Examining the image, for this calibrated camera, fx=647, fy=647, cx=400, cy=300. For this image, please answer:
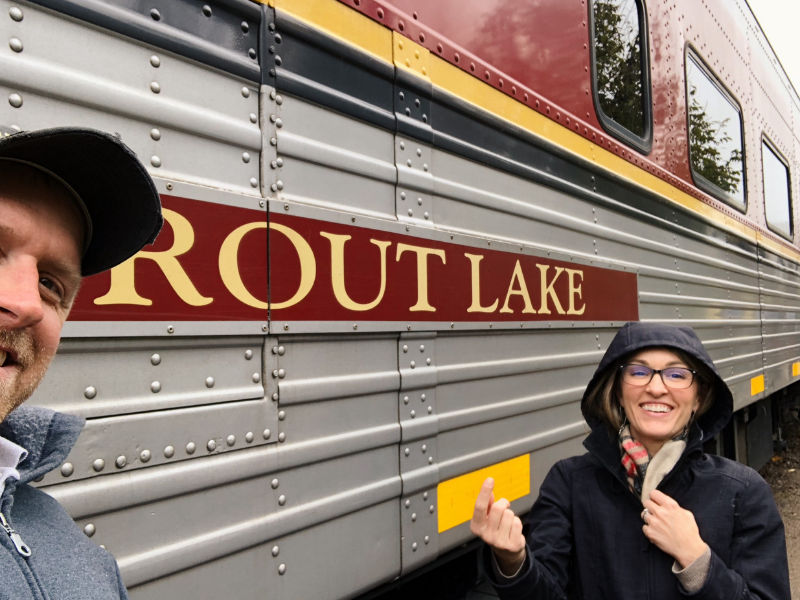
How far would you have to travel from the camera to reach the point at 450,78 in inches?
72.9

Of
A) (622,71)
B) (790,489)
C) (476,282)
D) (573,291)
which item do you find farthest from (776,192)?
(476,282)

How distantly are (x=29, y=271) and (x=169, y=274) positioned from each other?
435 millimetres

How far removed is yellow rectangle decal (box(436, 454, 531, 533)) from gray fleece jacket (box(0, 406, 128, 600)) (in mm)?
1034

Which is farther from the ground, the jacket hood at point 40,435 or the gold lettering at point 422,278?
the gold lettering at point 422,278

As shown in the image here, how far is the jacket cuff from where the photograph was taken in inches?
51.0

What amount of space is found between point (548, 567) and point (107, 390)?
103cm

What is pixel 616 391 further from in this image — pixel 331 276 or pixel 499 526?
pixel 331 276

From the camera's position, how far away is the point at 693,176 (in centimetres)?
348

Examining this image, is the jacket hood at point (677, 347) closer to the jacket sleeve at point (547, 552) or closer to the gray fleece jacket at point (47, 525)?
the jacket sleeve at point (547, 552)

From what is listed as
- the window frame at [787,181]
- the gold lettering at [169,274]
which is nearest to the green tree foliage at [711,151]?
the window frame at [787,181]

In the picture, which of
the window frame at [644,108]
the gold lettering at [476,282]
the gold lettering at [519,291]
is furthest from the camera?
the window frame at [644,108]

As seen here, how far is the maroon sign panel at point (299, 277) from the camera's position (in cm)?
115

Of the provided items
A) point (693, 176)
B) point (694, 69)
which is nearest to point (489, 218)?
point (693, 176)

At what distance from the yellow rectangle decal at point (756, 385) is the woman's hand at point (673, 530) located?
10.5ft
